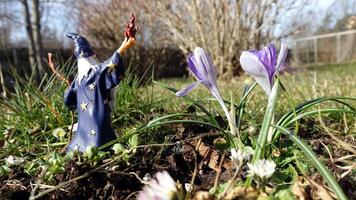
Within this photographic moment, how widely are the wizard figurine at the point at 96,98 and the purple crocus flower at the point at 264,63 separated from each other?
1.30 ft

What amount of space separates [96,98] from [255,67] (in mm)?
525

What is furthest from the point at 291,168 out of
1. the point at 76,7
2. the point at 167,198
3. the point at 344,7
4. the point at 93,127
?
the point at 344,7

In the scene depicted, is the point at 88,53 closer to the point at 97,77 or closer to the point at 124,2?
the point at 97,77

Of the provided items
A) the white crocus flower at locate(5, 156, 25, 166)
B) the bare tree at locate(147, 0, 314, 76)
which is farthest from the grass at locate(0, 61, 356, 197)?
the bare tree at locate(147, 0, 314, 76)

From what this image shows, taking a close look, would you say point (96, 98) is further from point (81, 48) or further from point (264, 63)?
point (264, 63)

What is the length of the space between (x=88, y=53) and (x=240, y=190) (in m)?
0.77

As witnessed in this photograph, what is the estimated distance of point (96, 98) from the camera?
1445 mm

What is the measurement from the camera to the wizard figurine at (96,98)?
1.43 meters

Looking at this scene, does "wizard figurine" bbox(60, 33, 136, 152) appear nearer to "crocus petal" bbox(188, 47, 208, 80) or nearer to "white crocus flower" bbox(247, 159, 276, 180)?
"crocus petal" bbox(188, 47, 208, 80)

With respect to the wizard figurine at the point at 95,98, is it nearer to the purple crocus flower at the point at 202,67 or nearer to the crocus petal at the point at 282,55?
the purple crocus flower at the point at 202,67

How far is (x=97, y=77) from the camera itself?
4.74 ft

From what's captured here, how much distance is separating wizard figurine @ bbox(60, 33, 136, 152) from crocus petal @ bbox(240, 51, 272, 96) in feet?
1.27

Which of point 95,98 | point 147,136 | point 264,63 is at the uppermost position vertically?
point 264,63

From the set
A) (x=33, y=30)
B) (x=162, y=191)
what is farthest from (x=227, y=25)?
(x=162, y=191)
